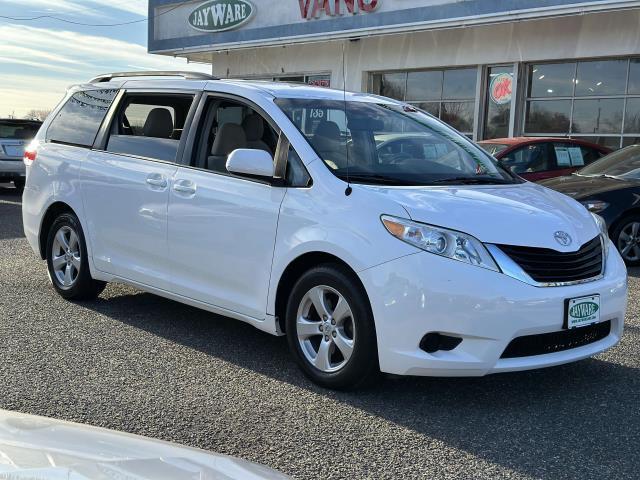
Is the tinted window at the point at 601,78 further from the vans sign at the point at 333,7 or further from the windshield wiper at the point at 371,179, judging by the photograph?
the windshield wiper at the point at 371,179

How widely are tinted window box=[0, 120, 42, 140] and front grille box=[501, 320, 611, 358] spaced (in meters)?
15.5

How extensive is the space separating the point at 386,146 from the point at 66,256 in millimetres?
3032

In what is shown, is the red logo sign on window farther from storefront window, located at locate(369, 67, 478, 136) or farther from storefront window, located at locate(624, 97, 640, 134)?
storefront window, located at locate(624, 97, 640, 134)

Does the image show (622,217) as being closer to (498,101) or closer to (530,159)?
(530,159)

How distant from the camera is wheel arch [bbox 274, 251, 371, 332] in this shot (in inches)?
162

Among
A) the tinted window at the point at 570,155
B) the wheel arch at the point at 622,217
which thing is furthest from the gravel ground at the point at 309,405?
the tinted window at the point at 570,155

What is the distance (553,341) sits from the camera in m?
3.94

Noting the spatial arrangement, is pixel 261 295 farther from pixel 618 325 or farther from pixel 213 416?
pixel 618 325

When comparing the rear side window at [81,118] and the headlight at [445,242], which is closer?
the headlight at [445,242]

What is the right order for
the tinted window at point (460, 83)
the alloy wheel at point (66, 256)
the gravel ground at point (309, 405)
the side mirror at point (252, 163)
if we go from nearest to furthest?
1. the gravel ground at point (309, 405)
2. the side mirror at point (252, 163)
3. the alloy wheel at point (66, 256)
4. the tinted window at point (460, 83)

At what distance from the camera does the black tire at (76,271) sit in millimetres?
5914

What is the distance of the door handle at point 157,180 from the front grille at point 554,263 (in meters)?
2.46

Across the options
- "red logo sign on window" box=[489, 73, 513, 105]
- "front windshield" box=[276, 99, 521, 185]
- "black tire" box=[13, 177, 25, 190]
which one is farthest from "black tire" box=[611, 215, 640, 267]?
"black tire" box=[13, 177, 25, 190]

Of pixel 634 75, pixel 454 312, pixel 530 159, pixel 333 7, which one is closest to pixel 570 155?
pixel 530 159
